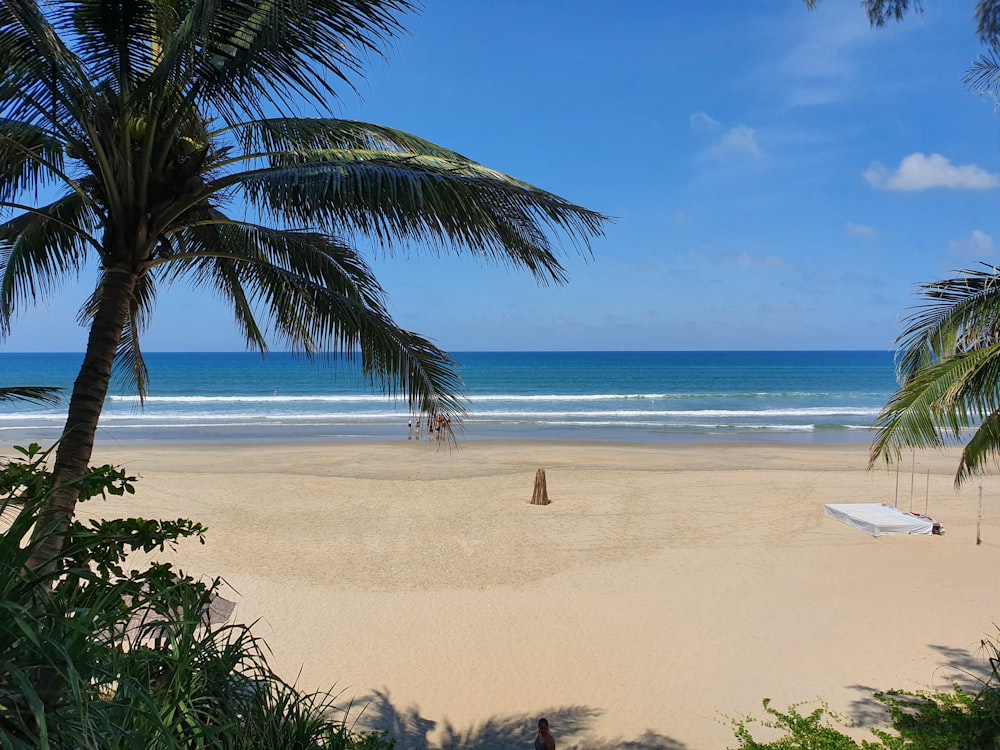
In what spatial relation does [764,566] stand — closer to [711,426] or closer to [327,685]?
[327,685]

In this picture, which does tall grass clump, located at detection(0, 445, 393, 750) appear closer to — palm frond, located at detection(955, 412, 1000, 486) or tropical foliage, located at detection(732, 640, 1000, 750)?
tropical foliage, located at detection(732, 640, 1000, 750)

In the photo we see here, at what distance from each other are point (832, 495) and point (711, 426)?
16.3 metres

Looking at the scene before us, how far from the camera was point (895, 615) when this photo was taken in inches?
366

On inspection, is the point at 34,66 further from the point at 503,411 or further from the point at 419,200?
the point at 503,411

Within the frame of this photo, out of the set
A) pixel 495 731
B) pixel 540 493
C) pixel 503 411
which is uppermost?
pixel 503 411

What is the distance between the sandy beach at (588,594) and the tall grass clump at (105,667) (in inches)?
141

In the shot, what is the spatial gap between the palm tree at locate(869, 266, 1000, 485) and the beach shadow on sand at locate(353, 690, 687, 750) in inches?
130

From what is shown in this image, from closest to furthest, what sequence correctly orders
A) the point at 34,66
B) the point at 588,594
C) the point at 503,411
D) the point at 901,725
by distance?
the point at 34,66
the point at 901,725
the point at 588,594
the point at 503,411

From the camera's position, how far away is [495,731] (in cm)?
661

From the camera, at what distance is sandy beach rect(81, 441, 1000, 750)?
7172mm

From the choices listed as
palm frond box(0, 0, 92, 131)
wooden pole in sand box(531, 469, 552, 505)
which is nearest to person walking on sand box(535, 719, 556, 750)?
palm frond box(0, 0, 92, 131)

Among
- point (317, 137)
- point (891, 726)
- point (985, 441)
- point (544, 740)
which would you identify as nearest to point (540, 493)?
point (891, 726)

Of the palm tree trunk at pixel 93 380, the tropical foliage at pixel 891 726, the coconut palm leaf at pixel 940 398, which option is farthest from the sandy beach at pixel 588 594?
the palm tree trunk at pixel 93 380

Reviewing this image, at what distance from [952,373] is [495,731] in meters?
4.93
